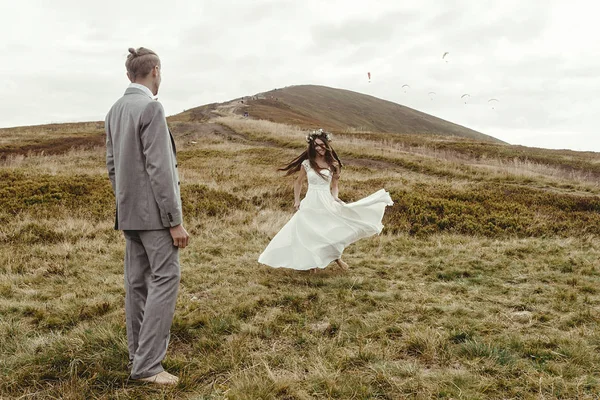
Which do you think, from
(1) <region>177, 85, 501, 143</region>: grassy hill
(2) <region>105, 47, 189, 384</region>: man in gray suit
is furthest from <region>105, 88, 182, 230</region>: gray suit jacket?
(1) <region>177, 85, 501, 143</region>: grassy hill

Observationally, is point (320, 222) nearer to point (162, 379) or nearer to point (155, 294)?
point (155, 294)

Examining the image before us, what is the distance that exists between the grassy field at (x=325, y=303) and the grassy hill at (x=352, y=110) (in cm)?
6716

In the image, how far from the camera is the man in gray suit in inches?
130

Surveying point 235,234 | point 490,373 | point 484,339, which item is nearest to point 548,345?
point 484,339

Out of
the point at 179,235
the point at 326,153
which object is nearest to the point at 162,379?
the point at 179,235

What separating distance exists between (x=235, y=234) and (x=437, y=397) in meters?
7.74

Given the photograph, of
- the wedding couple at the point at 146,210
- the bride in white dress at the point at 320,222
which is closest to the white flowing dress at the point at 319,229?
the bride in white dress at the point at 320,222

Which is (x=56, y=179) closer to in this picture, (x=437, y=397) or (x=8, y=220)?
(x=8, y=220)

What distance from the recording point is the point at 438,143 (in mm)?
33188

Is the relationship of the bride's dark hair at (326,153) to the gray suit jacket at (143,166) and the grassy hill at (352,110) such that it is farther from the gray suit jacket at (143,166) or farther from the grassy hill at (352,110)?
the grassy hill at (352,110)

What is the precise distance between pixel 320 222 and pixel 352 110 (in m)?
103

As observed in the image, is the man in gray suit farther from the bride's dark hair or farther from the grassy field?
the bride's dark hair

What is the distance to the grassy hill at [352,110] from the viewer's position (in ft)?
287

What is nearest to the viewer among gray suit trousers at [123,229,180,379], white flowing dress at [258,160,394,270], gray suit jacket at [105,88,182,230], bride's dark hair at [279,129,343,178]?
gray suit jacket at [105,88,182,230]
